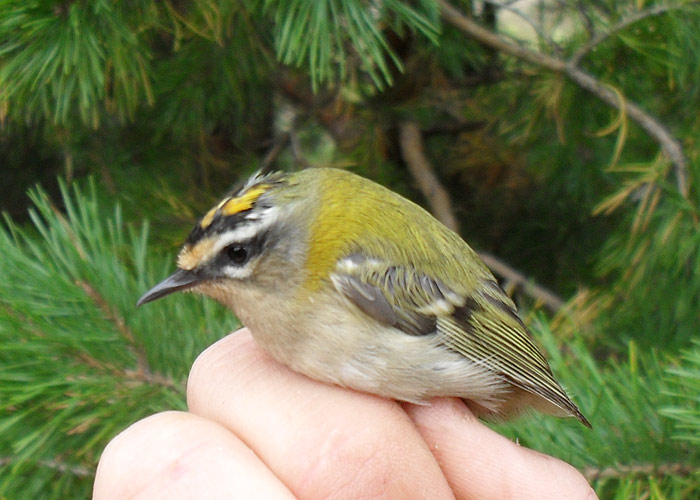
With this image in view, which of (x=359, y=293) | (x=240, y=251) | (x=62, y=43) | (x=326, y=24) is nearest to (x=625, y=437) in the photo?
(x=359, y=293)

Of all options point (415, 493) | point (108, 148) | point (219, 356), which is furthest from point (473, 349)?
point (108, 148)

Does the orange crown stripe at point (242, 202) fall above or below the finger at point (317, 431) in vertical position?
above

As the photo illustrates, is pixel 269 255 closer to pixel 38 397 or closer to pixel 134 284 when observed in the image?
pixel 134 284

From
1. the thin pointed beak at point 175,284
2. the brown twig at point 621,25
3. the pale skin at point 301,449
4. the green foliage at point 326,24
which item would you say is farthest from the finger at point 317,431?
the brown twig at point 621,25

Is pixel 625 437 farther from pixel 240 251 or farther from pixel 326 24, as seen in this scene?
pixel 326 24

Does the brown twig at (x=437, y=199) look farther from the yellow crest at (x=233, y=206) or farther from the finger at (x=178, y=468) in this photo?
the finger at (x=178, y=468)

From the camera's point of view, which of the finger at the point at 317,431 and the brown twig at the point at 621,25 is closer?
the finger at the point at 317,431

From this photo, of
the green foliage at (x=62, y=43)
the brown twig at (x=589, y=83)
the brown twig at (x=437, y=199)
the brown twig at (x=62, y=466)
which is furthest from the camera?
the brown twig at (x=437, y=199)
